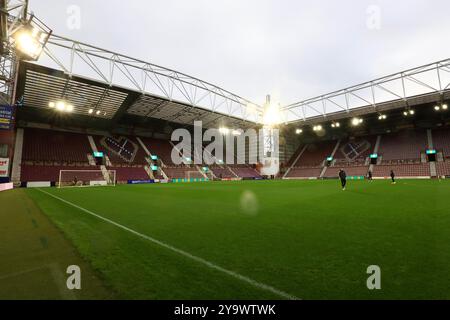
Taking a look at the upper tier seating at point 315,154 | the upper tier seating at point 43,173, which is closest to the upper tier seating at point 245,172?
the upper tier seating at point 315,154

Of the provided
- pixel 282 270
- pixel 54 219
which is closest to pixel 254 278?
pixel 282 270

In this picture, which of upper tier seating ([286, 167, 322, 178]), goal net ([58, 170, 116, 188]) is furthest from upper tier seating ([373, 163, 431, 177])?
goal net ([58, 170, 116, 188])

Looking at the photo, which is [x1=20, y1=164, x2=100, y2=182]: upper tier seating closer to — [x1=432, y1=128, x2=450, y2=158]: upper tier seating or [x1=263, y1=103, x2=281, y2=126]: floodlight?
[x1=263, y1=103, x2=281, y2=126]: floodlight

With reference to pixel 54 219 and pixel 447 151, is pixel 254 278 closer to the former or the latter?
pixel 54 219

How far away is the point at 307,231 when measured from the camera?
5.82 meters

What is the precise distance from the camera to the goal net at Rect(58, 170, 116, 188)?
3434cm

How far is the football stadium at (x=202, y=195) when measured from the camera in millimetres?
3271

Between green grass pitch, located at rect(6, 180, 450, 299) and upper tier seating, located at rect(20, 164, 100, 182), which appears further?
upper tier seating, located at rect(20, 164, 100, 182)

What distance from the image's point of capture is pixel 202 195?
51.4 feet

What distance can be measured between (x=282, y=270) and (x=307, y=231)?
264 cm

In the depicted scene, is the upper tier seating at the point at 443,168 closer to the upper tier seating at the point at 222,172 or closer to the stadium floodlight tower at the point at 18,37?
the upper tier seating at the point at 222,172

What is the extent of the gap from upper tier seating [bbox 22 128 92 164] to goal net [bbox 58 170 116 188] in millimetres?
3272
